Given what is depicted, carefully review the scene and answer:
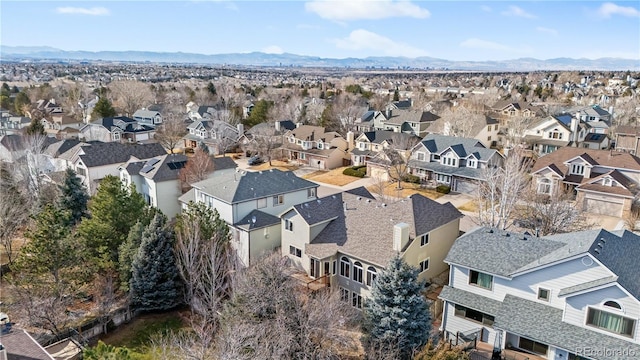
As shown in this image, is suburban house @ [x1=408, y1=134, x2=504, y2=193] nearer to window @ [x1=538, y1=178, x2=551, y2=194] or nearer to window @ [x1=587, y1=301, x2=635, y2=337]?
window @ [x1=538, y1=178, x2=551, y2=194]

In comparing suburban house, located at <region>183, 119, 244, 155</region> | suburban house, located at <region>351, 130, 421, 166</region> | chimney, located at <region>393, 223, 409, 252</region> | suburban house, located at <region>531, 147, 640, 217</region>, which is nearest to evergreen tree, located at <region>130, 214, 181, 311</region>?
chimney, located at <region>393, 223, 409, 252</region>

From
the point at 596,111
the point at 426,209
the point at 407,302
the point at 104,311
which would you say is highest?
the point at 596,111

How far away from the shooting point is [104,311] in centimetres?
2628

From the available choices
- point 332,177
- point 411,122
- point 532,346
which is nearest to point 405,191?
point 332,177

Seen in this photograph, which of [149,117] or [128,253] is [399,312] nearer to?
[128,253]

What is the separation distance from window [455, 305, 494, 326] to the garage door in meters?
28.3

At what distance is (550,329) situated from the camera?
66.6 ft

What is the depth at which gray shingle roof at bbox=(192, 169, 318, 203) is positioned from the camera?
3344 cm

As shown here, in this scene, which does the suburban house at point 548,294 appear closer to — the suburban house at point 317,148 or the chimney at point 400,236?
the chimney at point 400,236

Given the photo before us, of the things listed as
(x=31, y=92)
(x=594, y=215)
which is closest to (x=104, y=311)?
(x=594, y=215)

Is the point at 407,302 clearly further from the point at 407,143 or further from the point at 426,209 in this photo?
the point at 407,143

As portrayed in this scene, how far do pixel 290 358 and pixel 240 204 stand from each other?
1574 cm

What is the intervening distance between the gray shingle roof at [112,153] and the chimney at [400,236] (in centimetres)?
3430

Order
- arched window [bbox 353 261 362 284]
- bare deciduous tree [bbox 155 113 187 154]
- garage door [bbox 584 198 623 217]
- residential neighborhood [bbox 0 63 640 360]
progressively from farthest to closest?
bare deciduous tree [bbox 155 113 187 154], garage door [bbox 584 198 623 217], arched window [bbox 353 261 362 284], residential neighborhood [bbox 0 63 640 360]
